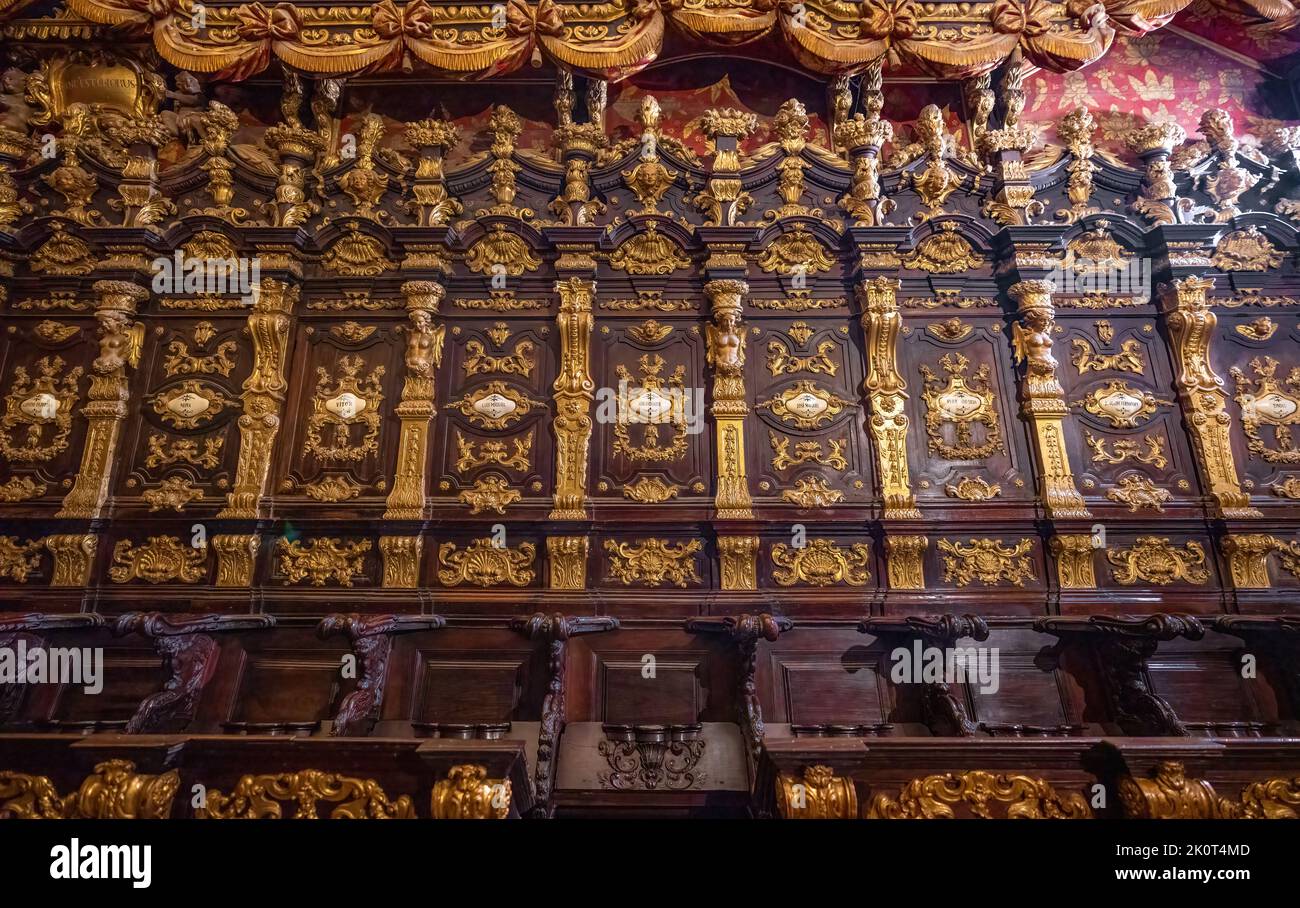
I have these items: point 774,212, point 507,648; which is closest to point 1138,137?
point 774,212

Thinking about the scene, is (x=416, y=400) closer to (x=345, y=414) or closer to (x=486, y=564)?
(x=345, y=414)

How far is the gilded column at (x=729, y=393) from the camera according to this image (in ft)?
17.4

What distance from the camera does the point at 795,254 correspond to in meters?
6.00

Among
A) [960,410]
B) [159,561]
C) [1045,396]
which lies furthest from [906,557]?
[159,561]

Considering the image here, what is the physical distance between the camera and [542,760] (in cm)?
401

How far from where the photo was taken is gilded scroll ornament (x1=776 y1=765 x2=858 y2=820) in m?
2.88

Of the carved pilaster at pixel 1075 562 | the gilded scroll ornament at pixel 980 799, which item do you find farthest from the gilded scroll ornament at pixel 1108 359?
the gilded scroll ornament at pixel 980 799

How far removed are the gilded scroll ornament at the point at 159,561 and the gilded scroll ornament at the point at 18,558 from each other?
641 mm

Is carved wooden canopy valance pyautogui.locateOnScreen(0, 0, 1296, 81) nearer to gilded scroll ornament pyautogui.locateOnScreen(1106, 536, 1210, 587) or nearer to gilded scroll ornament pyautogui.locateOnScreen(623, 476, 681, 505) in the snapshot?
gilded scroll ornament pyautogui.locateOnScreen(623, 476, 681, 505)

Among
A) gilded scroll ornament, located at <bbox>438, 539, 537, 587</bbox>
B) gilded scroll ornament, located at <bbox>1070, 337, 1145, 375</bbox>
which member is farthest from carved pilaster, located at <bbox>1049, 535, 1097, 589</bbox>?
gilded scroll ornament, located at <bbox>438, 539, 537, 587</bbox>

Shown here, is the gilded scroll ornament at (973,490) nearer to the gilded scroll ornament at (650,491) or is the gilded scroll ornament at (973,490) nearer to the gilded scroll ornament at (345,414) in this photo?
the gilded scroll ornament at (650,491)

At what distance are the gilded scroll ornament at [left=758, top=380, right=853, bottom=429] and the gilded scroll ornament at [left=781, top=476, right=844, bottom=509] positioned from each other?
0.55 m

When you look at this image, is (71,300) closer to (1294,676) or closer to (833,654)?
(833,654)

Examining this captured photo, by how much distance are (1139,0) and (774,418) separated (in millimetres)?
5295
